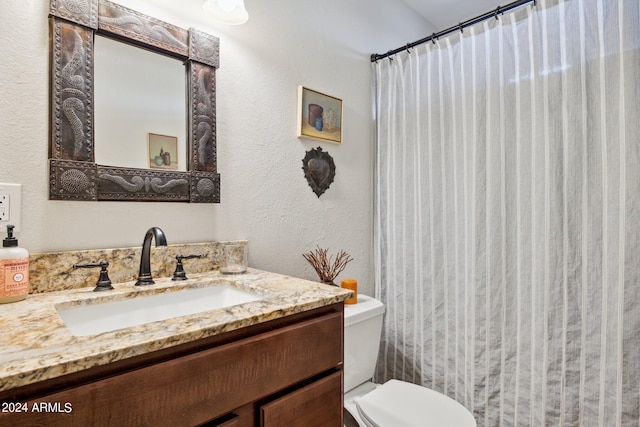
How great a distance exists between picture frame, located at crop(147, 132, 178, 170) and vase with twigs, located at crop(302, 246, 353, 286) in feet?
2.44

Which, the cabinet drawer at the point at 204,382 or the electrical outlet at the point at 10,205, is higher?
the electrical outlet at the point at 10,205

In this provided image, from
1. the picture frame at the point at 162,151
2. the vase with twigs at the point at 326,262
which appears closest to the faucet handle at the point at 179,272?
the picture frame at the point at 162,151

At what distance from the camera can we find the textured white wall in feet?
3.14

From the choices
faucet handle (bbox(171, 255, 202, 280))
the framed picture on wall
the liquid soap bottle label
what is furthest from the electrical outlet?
the framed picture on wall

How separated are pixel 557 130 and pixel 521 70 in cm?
31

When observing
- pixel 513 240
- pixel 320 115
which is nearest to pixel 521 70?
pixel 513 240

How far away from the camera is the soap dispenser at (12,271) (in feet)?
2.66

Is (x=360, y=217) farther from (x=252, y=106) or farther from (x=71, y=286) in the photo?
(x=71, y=286)

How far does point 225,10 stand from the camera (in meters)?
1.23

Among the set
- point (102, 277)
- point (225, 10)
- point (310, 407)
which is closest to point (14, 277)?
point (102, 277)

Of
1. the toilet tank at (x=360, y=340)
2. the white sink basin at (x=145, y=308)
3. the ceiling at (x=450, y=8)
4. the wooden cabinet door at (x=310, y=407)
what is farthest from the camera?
the ceiling at (x=450, y=8)

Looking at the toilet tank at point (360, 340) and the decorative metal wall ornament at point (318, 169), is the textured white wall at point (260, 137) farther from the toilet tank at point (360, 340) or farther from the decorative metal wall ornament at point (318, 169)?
the toilet tank at point (360, 340)

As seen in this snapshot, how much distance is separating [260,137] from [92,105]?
0.62 m

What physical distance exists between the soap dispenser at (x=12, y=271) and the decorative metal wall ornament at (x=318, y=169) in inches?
43.3
